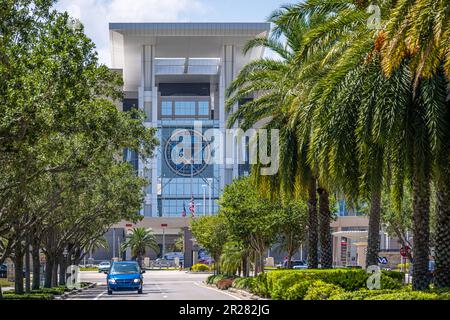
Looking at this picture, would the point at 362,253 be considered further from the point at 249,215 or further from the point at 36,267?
the point at 36,267

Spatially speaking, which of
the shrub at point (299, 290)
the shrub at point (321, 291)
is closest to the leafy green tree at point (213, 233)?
the shrub at point (299, 290)

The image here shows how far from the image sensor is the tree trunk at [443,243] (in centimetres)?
2281

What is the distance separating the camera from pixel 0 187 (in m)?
32.6

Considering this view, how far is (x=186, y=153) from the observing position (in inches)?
5098

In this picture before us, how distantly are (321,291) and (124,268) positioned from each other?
22097mm

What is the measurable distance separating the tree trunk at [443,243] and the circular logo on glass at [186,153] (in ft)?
343

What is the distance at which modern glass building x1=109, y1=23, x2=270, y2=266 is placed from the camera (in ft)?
362

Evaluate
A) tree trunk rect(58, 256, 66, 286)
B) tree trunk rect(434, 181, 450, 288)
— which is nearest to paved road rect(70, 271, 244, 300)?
tree trunk rect(58, 256, 66, 286)

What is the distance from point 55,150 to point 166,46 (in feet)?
282

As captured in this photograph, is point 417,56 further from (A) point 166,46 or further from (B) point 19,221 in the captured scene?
(A) point 166,46

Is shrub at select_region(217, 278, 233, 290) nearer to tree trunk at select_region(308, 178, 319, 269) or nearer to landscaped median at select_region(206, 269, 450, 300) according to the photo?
tree trunk at select_region(308, 178, 319, 269)

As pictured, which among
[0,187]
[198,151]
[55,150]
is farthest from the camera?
[198,151]

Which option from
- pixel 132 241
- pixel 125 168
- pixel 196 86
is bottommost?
pixel 132 241
